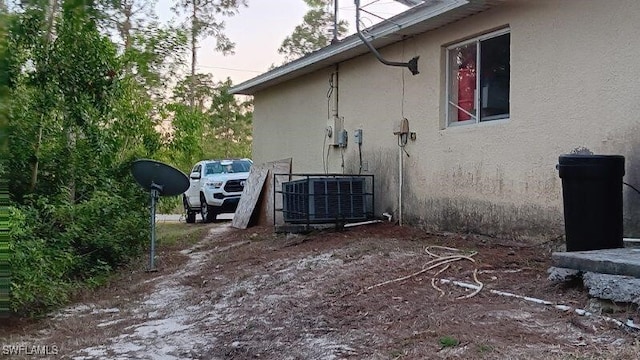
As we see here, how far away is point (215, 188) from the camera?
53.8ft

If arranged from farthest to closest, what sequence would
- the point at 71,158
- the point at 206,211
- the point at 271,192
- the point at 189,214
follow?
the point at 189,214 < the point at 206,211 < the point at 271,192 < the point at 71,158

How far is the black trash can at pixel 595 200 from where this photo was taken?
5527 millimetres

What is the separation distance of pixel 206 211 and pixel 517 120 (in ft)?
36.7

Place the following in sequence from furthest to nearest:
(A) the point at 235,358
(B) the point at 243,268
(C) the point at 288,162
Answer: (C) the point at 288,162 < (B) the point at 243,268 < (A) the point at 235,358

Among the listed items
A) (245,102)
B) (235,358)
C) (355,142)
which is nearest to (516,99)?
(355,142)

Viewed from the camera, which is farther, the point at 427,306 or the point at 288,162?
the point at 288,162

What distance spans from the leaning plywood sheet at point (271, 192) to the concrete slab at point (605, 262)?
8.05 metres

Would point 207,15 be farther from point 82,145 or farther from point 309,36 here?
point 82,145

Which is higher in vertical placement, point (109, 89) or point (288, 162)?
point (109, 89)

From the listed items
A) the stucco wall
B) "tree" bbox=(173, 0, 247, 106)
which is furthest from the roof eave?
"tree" bbox=(173, 0, 247, 106)

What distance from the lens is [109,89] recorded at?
9.16 m

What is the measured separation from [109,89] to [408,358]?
274 inches

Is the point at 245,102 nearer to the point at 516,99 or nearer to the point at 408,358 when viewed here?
the point at 516,99

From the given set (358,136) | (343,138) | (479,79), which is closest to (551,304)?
(479,79)
